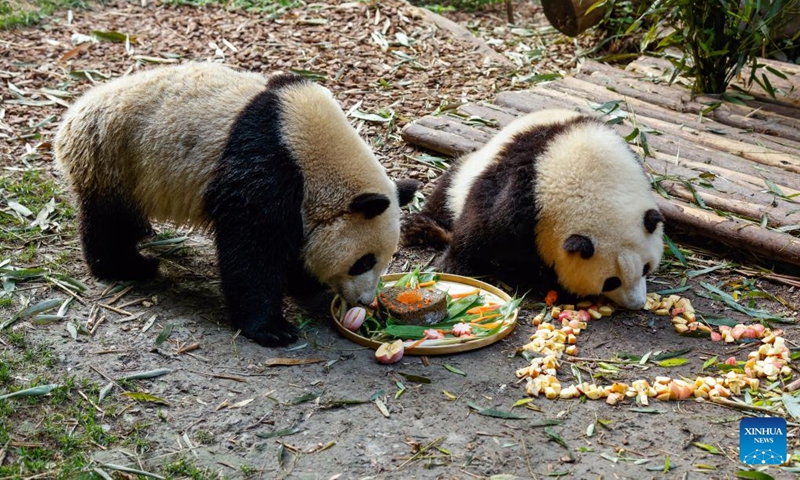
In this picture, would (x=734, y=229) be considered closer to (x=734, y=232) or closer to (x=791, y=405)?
(x=734, y=232)

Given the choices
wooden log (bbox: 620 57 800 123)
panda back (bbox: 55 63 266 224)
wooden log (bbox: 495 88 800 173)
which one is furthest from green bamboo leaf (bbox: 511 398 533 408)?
wooden log (bbox: 620 57 800 123)

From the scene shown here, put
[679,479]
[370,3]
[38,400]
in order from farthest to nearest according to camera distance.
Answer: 1. [370,3]
2. [38,400]
3. [679,479]

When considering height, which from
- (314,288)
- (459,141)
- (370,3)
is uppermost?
(370,3)

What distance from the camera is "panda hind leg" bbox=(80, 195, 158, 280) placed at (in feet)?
17.3

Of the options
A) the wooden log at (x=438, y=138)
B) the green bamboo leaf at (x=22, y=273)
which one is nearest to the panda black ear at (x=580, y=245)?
the wooden log at (x=438, y=138)

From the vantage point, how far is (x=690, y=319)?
214 inches

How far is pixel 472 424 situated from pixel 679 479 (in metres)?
1.02

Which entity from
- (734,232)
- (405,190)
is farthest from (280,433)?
(734,232)

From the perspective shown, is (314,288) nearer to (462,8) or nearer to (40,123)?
(40,123)

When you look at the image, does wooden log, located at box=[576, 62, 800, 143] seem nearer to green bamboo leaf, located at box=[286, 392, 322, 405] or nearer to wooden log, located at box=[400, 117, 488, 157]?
wooden log, located at box=[400, 117, 488, 157]

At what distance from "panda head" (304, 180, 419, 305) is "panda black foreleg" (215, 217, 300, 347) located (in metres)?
0.18

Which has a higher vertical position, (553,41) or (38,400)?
(553,41)

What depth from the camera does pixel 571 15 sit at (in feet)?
30.4

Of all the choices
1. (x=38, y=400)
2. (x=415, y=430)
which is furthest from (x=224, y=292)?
(x=415, y=430)
